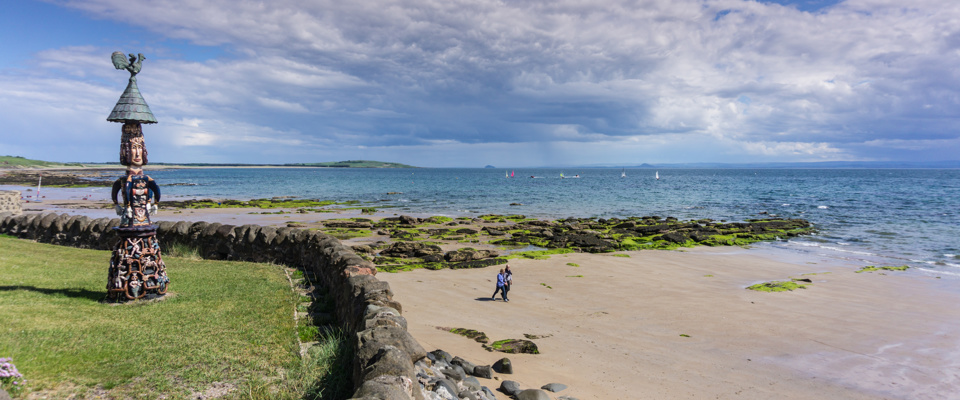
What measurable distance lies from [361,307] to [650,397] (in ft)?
18.6

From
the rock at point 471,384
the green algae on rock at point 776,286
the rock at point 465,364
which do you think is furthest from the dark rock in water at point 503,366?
the green algae on rock at point 776,286

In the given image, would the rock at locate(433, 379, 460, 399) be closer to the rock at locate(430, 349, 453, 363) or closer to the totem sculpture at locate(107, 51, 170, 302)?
the rock at locate(430, 349, 453, 363)

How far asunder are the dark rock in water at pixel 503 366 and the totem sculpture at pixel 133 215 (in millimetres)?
7826

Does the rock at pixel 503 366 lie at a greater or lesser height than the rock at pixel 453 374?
lesser

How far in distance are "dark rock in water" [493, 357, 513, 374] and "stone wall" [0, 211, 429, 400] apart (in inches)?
92.2

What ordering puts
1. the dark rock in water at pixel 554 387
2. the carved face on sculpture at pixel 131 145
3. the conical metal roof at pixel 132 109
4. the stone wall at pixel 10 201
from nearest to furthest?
the dark rock in water at pixel 554 387
the conical metal roof at pixel 132 109
the carved face on sculpture at pixel 131 145
the stone wall at pixel 10 201

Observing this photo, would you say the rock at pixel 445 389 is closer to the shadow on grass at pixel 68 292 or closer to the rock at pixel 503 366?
the rock at pixel 503 366

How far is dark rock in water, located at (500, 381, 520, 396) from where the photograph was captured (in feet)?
29.1

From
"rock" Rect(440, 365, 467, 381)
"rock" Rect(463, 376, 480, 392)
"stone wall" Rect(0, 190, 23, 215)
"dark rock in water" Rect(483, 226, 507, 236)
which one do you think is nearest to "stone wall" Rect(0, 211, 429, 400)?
"rock" Rect(440, 365, 467, 381)

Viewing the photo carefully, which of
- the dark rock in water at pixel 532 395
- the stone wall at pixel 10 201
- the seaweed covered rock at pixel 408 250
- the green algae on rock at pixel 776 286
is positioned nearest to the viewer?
the dark rock in water at pixel 532 395

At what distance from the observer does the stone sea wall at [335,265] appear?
6.11 m

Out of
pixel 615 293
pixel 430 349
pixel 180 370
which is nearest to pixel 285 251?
pixel 430 349

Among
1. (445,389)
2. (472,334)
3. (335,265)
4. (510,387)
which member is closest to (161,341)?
(335,265)

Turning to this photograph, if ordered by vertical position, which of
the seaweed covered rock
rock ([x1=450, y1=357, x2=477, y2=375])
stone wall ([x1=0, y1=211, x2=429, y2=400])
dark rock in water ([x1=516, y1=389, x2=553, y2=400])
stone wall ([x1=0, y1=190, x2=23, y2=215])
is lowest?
the seaweed covered rock
